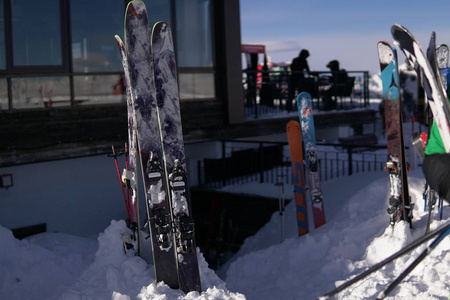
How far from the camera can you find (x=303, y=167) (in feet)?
27.7

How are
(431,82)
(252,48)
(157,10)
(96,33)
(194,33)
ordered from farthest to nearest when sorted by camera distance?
(252,48) < (194,33) < (157,10) < (96,33) < (431,82)

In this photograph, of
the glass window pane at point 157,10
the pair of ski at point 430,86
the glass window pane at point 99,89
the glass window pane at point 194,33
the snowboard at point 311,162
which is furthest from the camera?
the glass window pane at point 194,33

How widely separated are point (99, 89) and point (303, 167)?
382 centimetres

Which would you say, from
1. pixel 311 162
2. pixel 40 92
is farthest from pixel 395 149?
pixel 40 92

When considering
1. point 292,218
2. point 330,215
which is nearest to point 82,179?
point 292,218

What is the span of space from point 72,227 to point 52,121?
6.26 ft

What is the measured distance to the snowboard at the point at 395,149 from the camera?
261 inches

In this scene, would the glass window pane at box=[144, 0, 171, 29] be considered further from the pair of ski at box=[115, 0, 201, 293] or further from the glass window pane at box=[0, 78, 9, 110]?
the pair of ski at box=[115, 0, 201, 293]

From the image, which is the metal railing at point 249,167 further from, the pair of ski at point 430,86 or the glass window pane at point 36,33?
the pair of ski at point 430,86

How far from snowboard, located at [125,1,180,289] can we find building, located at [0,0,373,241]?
370 centimetres

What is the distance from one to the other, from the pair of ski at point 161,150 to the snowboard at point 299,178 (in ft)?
10.4

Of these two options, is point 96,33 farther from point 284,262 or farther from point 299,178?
point 284,262

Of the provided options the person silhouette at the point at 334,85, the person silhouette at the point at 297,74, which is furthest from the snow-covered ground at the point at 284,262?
the person silhouette at the point at 334,85

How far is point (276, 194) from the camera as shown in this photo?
9.61 metres
